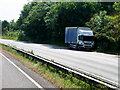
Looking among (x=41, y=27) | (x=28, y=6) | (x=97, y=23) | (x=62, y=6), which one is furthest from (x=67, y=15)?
(x=28, y=6)

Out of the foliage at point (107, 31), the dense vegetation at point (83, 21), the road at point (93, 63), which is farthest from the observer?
the dense vegetation at point (83, 21)

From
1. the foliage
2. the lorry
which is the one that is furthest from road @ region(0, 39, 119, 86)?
the lorry

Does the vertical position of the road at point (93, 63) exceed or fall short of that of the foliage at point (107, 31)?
it falls short

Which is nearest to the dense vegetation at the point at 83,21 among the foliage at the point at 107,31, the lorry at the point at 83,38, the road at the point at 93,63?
the foliage at the point at 107,31

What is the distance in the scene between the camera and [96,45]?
3028 cm

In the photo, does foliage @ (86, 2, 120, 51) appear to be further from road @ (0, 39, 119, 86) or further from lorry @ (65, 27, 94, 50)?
road @ (0, 39, 119, 86)

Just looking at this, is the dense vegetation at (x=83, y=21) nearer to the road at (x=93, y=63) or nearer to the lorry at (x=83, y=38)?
the lorry at (x=83, y=38)

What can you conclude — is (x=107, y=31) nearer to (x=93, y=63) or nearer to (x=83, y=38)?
(x=83, y=38)

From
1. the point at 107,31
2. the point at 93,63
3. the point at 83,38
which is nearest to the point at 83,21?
the point at 83,38

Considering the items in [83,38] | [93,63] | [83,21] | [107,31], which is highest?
[83,21]

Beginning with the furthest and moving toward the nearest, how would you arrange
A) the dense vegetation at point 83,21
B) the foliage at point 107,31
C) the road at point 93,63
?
the dense vegetation at point 83,21 < the foliage at point 107,31 < the road at point 93,63

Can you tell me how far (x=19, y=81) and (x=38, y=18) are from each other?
49231mm

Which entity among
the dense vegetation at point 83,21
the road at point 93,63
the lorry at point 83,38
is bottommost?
the road at point 93,63

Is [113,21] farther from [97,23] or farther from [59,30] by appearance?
[59,30]
